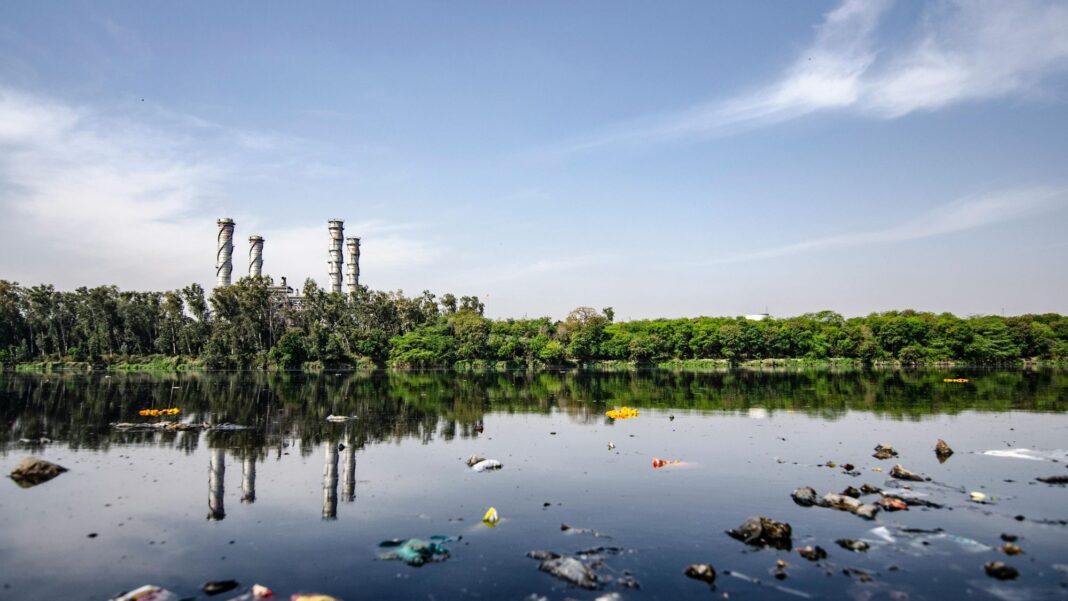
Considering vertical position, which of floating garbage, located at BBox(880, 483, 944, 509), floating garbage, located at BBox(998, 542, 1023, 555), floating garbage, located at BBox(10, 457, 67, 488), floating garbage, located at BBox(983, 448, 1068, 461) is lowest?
floating garbage, located at BBox(998, 542, 1023, 555)

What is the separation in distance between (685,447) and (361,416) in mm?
18016

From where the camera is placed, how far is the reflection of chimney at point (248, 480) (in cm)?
1781

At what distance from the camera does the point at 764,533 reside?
13898 mm

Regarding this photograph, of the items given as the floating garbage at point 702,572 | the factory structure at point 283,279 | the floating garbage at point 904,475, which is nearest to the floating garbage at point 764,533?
the floating garbage at point 702,572

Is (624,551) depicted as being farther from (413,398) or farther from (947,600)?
(413,398)

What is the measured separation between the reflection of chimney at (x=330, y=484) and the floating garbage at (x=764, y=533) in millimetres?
9510

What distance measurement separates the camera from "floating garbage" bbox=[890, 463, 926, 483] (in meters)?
19.3

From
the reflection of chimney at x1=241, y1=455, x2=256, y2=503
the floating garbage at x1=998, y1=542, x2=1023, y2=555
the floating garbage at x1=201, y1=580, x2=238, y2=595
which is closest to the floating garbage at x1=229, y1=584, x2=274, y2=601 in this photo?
the floating garbage at x1=201, y1=580, x2=238, y2=595

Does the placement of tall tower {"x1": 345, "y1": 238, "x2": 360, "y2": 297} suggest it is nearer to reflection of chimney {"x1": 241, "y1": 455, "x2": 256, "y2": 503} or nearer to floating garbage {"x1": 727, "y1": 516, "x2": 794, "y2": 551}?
reflection of chimney {"x1": 241, "y1": 455, "x2": 256, "y2": 503}

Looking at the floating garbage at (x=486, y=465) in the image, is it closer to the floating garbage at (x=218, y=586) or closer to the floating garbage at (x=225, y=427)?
the floating garbage at (x=218, y=586)

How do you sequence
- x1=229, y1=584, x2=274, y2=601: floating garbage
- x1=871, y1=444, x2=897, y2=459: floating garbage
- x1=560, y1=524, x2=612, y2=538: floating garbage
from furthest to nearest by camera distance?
x1=871, y1=444, x2=897, y2=459: floating garbage, x1=560, y1=524, x2=612, y2=538: floating garbage, x1=229, y1=584, x2=274, y2=601: floating garbage

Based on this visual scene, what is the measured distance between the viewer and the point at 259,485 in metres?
19.1

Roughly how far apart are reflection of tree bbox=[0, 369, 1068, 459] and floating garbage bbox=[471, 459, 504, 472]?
21.4ft

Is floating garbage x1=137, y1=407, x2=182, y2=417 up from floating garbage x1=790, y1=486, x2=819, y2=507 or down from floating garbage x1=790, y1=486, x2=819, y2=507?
up
